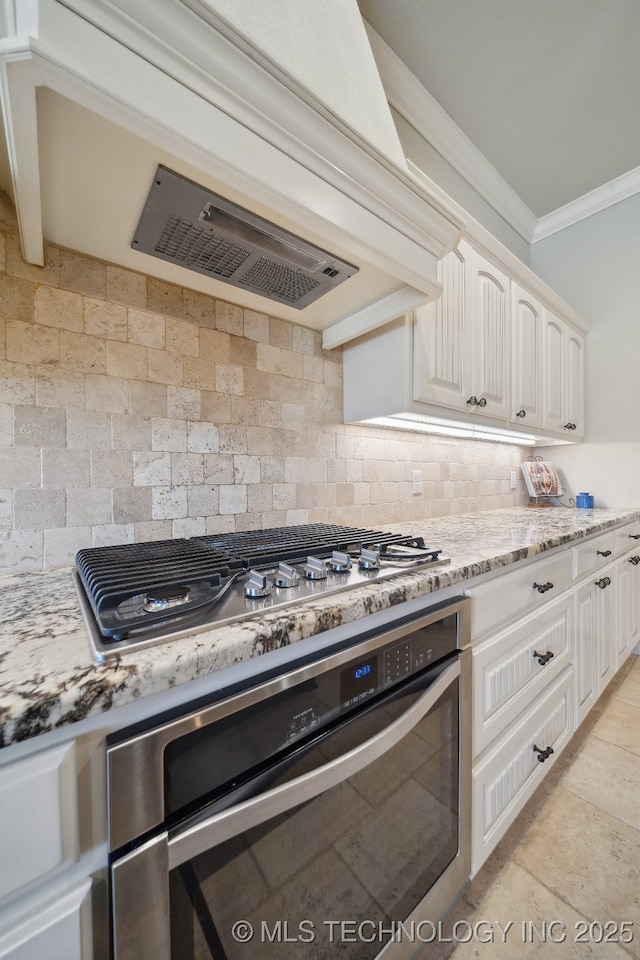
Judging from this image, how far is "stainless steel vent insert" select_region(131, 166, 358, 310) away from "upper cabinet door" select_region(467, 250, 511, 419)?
831mm

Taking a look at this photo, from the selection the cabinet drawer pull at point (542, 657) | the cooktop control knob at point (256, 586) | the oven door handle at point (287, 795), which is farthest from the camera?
the cabinet drawer pull at point (542, 657)

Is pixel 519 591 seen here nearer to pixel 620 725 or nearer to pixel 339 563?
pixel 339 563

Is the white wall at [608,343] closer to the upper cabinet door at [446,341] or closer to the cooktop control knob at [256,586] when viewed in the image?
the upper cabinet door at [446,341]

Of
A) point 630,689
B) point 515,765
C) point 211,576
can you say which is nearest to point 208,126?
point 211,576

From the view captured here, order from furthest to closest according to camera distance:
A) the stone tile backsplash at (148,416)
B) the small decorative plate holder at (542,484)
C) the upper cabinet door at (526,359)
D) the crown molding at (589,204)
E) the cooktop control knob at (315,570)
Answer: the small decorative plate holder at (542,484) → the crown molding at (589,204) → the upper cabinet door at (526,359) → the stone tile backsplash at (148,416) → the cooktop control knob at (315,570)

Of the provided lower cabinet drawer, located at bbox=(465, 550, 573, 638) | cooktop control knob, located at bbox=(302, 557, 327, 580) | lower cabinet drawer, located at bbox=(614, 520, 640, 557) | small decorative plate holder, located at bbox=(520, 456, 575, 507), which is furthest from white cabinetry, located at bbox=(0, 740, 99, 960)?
small decorative plate holder, located at bbox=(520, 456, 575, 507)

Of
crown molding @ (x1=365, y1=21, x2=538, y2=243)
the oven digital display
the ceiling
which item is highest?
the ceiling

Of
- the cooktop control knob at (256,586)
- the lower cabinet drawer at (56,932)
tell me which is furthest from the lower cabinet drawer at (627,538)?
the lower cabinet drawer at (56,932)

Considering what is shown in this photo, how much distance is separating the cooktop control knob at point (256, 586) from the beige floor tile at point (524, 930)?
3.32ft

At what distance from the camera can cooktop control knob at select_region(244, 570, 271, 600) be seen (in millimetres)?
650

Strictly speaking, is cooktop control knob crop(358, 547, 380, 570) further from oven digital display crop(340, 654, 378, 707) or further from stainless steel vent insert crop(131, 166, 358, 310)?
stainless steel vent insert crop(131, 166, 358, 310)

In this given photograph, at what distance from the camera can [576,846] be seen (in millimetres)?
1168

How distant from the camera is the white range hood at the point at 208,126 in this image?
0.54 metres

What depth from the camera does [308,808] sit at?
0.61 m
